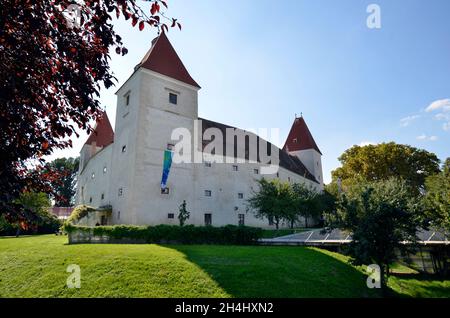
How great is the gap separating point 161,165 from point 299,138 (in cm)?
3612

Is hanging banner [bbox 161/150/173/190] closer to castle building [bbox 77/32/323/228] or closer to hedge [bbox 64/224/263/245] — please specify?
castle building [bbox 77/32/323/228]

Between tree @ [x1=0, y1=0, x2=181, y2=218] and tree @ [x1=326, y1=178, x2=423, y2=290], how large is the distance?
10.2 m

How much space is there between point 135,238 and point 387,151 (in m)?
38.2

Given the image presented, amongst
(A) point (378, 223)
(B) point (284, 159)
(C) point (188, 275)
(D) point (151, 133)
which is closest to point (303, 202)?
(D) point (151, 133)

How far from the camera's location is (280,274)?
1052 cm

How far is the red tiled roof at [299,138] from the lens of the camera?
53781 mm

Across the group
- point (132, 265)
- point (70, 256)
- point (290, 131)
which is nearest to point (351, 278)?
point (132, 265)

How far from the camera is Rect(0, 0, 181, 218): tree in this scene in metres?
3.95

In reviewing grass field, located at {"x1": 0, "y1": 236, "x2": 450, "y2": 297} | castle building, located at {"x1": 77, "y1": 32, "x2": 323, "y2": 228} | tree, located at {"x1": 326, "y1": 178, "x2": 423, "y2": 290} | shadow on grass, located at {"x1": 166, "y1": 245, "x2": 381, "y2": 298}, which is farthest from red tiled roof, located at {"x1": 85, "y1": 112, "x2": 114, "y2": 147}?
tree, located at {"x1": 326, "y1": 178, "x2": 423, "y2": 290}

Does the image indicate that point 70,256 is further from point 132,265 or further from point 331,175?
point 331,175

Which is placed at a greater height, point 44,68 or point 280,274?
point 44,68

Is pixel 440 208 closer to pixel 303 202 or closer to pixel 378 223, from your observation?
pixel 378 223

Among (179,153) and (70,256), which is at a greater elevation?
(179,153)

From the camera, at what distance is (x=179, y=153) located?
26.9 meters
